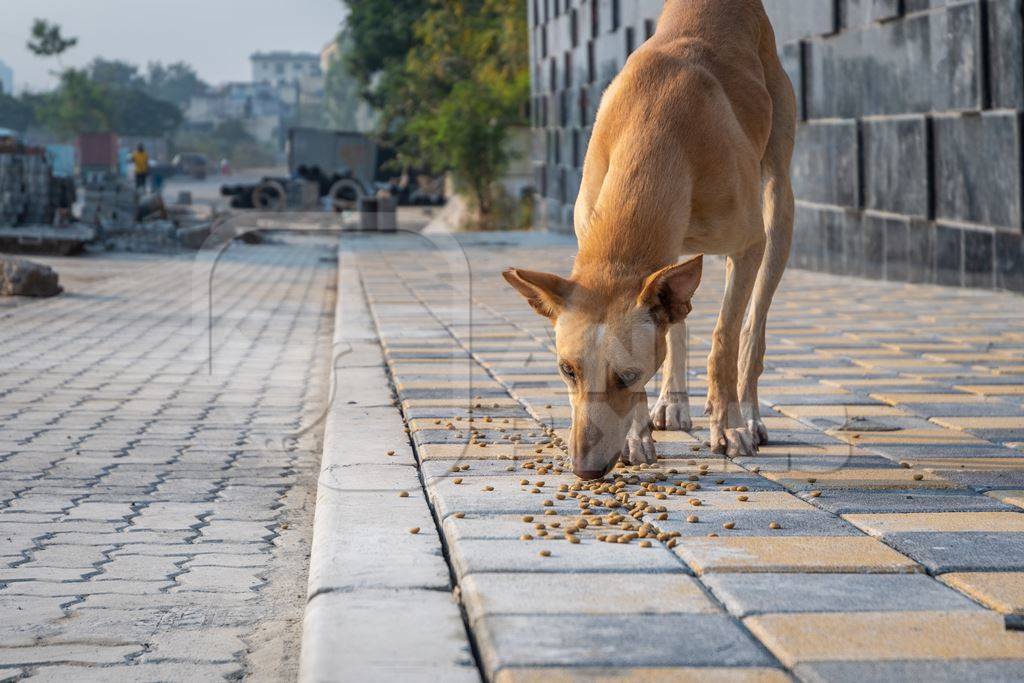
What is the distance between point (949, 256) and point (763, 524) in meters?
9.17

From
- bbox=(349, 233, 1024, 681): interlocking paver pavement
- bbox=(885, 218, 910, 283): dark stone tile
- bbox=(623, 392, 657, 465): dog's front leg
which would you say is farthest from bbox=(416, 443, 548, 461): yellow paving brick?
bbox=(885, 218, 910, 283): dark stone tile

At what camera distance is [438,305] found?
1230 centimetres

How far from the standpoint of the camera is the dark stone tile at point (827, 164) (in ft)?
48.3

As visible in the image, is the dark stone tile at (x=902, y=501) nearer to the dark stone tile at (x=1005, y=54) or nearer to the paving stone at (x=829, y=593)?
the paving stone at (x=829, y=593)

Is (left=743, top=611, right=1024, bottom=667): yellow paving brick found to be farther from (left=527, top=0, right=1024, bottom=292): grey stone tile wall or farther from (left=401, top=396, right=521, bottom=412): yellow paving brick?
(left=527, top=0, right=1024, bottom=292): grey stone tile wall

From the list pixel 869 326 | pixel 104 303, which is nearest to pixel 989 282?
pixel 869 326

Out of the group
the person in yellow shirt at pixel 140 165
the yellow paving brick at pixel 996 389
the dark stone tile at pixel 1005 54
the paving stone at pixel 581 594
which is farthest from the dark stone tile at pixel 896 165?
the person in yellow shirt at pixel 140 165

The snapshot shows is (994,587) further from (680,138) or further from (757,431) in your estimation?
(680,138)

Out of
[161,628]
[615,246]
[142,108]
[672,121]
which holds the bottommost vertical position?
[161,628]

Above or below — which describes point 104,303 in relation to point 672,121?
below

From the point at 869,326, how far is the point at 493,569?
22.3 ft

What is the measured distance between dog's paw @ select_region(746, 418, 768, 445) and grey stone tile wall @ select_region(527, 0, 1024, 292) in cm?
671

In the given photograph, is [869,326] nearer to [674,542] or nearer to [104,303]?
[674,542]

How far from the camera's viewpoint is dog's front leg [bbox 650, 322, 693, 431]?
19.7 ft
